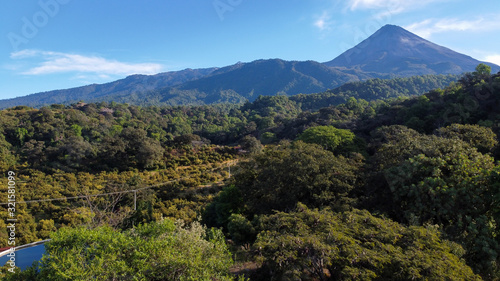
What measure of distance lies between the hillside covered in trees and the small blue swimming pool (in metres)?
1.72

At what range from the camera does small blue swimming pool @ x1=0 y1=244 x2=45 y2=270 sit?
9238 mm

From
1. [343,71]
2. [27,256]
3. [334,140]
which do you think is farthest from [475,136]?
[343,71]

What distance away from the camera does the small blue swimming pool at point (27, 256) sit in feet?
30.3

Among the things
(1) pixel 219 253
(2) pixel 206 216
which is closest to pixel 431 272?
(1) pixel 219 253

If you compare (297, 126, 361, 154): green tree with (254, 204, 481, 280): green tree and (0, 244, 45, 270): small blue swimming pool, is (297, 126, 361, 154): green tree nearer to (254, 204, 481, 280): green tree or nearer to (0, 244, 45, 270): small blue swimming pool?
(254, 204, 481, 280): green tree

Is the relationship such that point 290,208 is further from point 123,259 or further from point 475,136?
point 475,136

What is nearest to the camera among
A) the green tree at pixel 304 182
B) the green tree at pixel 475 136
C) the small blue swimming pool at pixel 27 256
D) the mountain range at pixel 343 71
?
the small blue swimming pool at pixel 27 256

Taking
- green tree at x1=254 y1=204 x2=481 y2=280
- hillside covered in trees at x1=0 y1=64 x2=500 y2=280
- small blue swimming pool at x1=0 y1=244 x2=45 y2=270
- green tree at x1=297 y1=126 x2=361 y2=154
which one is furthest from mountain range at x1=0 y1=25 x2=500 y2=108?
small blue swimming pool at x1=0 y1=244 x2=45 y2=270

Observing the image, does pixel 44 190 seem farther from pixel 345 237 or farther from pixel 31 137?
pixel 345 237

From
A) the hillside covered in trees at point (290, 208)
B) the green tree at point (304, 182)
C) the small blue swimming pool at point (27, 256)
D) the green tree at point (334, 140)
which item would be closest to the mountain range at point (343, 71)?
the green tree at point (334, 140)

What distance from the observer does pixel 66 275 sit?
5336 millimetres

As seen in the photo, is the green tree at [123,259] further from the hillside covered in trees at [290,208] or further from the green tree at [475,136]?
the green tree at [475,136]

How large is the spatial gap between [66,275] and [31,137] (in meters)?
37.6

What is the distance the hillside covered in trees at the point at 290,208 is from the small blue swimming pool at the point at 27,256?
1716 millimetres
